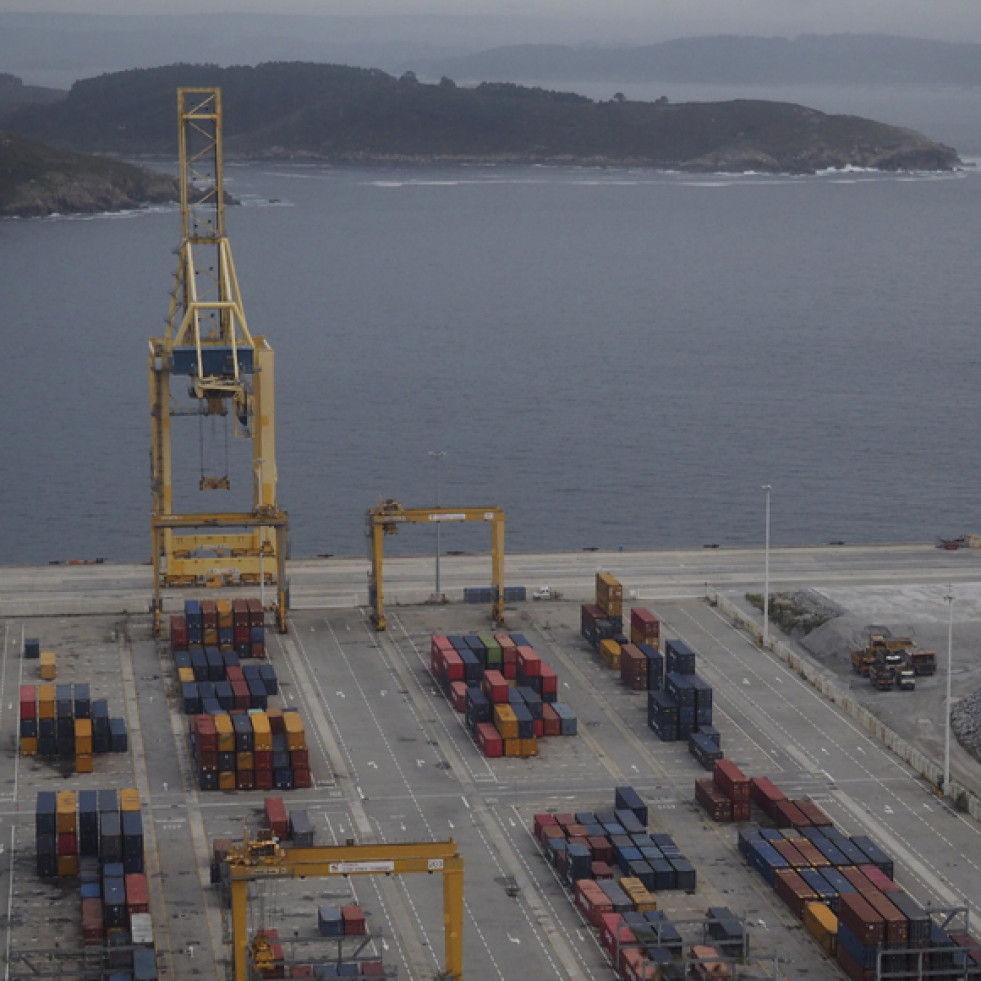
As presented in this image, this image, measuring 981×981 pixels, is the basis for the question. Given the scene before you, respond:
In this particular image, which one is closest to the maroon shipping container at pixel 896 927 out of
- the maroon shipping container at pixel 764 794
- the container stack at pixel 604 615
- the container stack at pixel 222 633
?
the maroon shipping container at pixel 764 794

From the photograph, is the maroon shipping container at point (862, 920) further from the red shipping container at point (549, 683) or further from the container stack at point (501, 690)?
the red shipping container at point (549, 683)

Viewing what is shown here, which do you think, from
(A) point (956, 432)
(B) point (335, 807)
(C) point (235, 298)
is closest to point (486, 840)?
(B) point (335, 807)

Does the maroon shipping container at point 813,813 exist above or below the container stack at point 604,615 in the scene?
below

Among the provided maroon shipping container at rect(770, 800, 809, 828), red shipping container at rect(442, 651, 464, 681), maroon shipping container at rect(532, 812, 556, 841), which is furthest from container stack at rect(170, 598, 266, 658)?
maroon shipping container at rect(770, 800, 809, 828)

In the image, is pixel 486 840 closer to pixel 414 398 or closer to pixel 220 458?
pixel 220 458

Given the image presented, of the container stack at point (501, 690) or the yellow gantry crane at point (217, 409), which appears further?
the yellow gantry crane at point (217, 409)

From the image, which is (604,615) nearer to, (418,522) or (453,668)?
(418,522)

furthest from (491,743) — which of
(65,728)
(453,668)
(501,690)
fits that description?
(65,728)
